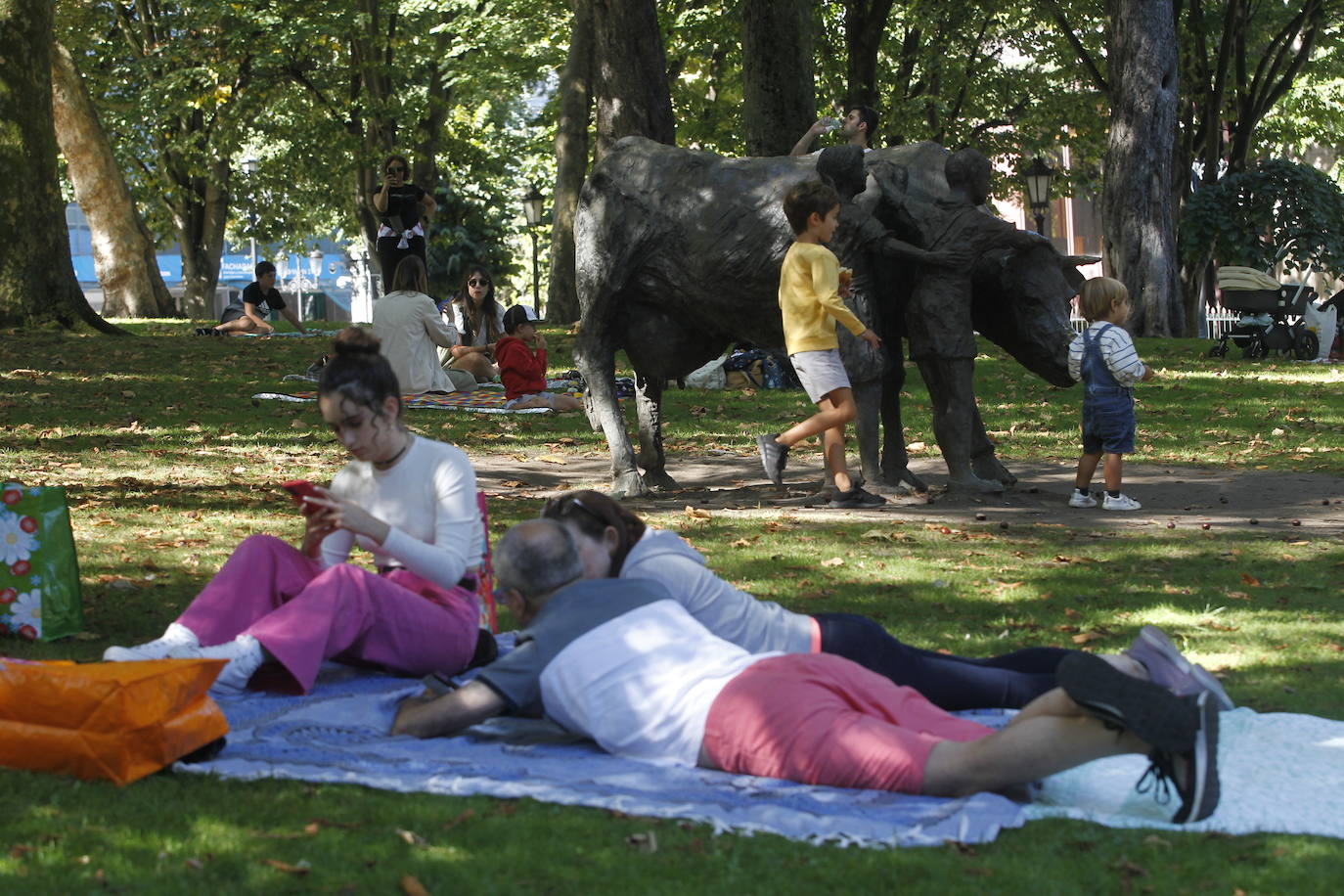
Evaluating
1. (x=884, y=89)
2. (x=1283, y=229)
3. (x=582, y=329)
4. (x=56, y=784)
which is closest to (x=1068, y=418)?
(x=582, y=329)

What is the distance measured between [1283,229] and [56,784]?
84.3ft

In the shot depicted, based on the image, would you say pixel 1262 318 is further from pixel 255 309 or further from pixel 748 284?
pixel 255 309

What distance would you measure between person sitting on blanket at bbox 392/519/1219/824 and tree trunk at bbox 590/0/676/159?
41.5 feet

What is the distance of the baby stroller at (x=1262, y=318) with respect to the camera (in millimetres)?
21609

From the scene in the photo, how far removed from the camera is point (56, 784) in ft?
15.3

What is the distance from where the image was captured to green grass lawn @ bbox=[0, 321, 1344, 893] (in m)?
4.00

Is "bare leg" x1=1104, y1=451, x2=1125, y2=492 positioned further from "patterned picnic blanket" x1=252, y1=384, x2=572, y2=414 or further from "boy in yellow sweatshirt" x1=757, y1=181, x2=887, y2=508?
"patterned picnic blanket" x1=252, y1=384, x2=572, y2=414

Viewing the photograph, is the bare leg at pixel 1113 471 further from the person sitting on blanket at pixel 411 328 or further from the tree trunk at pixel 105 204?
the tree trunk at pixel 105 204

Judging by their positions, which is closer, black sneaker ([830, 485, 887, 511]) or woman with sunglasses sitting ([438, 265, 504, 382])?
black sneaker ([830, 485, 887, 511])

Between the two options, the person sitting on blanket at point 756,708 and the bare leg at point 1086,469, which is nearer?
the person sitting on blanket at point 756,708

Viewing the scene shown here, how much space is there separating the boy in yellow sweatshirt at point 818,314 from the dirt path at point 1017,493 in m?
0.61

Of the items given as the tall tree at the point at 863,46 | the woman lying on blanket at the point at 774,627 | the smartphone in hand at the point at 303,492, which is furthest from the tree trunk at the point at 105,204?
the woman lying on blanket at the point at 774,627

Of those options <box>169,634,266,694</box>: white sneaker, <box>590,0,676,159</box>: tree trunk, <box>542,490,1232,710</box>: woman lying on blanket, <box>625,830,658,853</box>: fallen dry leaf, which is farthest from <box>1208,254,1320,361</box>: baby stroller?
<box>625,830,658,853</box>: fallen dry leaf

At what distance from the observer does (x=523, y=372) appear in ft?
53.0
